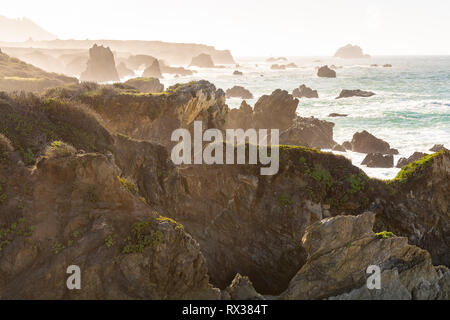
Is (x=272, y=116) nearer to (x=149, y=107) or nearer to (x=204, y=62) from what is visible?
(x=149, y=107)

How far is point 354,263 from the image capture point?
1041cm

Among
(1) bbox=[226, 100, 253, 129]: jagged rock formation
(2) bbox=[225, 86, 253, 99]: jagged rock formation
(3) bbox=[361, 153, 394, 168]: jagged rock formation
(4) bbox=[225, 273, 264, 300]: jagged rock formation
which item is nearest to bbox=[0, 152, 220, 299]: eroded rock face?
(4) bbox=[225, 273, 264, 300]: jagged rock formation

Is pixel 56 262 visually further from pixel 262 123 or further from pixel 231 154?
pixel 262 123

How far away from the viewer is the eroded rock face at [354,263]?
402 inches

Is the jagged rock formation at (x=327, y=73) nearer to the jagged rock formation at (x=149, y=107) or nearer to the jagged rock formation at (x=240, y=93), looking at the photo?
the jagged rock formation at (x=240, y=93)

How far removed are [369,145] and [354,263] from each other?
26.1 metres

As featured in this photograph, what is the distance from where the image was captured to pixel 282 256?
1302cm

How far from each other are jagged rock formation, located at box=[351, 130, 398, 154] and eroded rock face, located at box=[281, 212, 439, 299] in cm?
2411

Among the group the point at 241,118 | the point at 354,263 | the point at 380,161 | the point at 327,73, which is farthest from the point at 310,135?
the point at 327,73

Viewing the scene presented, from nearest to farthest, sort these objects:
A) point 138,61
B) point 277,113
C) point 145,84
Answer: point 277,113, point 145,84, point 138,61

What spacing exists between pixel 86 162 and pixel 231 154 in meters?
6.66

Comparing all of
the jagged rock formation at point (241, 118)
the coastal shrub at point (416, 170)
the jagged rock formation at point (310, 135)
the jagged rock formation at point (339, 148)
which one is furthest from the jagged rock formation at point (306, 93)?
the coastal shrub at point (416, 170)

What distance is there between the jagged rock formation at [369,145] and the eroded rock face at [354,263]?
79.1 feet
